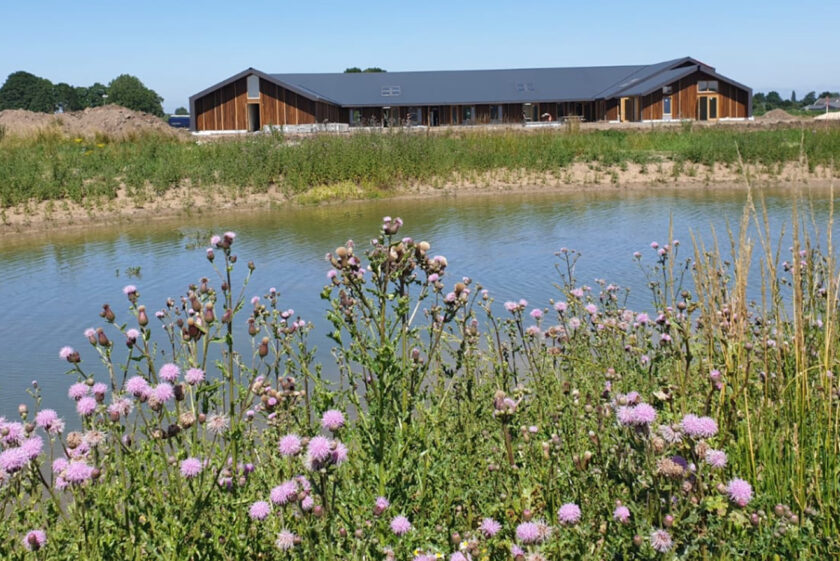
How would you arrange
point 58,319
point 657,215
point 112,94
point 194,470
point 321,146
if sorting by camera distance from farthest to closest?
point 112,94 < point 321,146 < point 657,215 < point 58,319 < point 194,470

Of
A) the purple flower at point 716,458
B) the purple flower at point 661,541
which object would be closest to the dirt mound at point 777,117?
the purple flower at point 716,458

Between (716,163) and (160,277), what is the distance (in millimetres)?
16398

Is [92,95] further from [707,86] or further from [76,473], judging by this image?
[76,473]

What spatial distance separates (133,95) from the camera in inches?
4355

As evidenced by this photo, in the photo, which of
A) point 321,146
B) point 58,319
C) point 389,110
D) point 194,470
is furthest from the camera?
point 389,110

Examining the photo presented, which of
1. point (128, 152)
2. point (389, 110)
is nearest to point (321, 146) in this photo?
point (128, 152)

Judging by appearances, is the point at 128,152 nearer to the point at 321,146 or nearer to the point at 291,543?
the point at 321,146

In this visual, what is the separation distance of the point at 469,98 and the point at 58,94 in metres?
88.6

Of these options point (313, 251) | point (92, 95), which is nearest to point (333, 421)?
point (313, 251)

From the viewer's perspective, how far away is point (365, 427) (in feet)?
9.48

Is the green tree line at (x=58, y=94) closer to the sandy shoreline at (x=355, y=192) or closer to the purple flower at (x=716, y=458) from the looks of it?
the sandy shoreline at (x=355, y=192)

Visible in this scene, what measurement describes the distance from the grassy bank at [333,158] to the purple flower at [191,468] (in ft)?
53.4

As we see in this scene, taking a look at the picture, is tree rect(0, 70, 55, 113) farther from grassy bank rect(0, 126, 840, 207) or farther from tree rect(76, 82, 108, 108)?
grassy bank rect(0, 126, 840, 207)

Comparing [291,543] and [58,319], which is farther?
[58,319]
